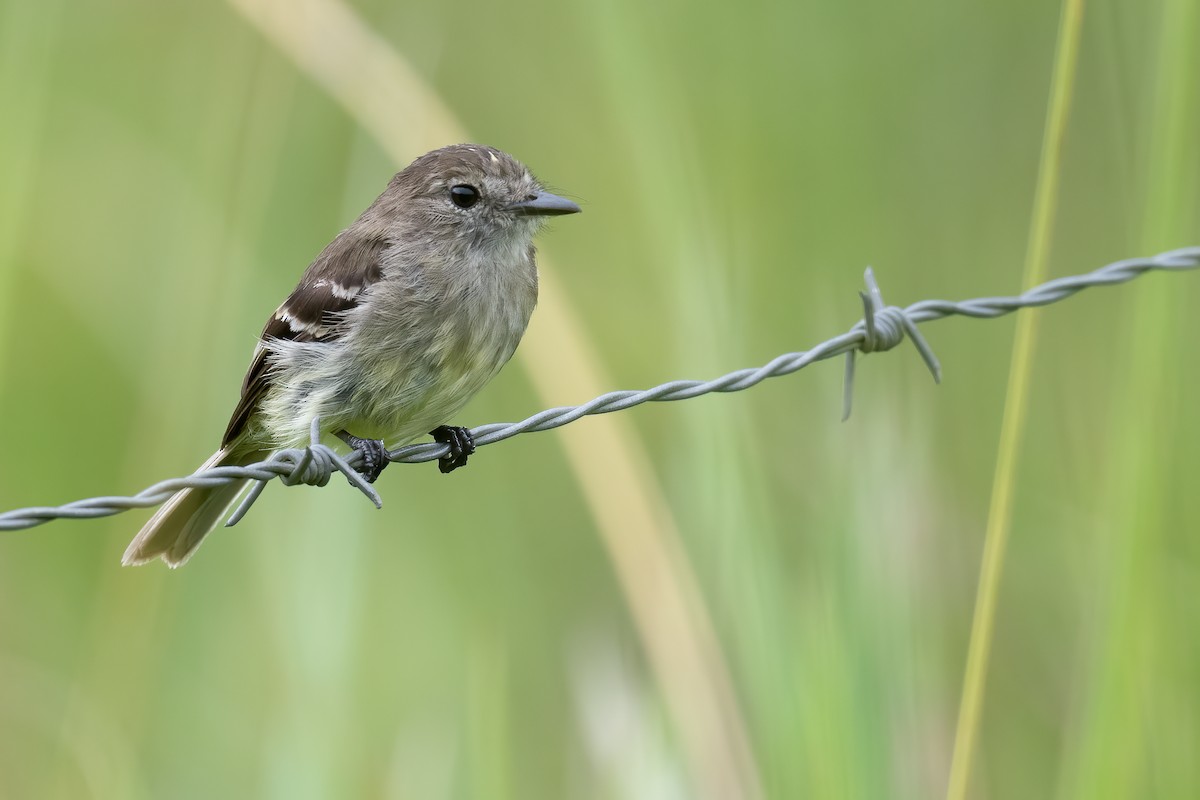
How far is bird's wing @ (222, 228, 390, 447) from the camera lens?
135 inches

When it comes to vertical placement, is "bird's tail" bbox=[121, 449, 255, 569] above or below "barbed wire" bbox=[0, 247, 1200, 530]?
below

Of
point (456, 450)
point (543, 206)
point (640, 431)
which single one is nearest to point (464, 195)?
point (543, 206)

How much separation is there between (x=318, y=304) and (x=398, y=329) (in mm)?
300

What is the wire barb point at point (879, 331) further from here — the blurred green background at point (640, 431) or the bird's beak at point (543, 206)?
the bird's beak at point (543, 206)

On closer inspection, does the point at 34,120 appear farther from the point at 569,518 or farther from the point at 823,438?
the point at 569,518

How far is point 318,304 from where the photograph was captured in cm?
348

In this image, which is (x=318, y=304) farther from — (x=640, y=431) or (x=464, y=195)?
(x=640, y=431)

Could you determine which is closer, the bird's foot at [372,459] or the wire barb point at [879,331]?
the wire barb point at [879,331]

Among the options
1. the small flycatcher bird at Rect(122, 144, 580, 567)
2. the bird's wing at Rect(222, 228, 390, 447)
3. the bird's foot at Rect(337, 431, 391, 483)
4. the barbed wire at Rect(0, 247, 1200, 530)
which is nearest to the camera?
the barbed wire at Rect(0, 247, 1200, 530)

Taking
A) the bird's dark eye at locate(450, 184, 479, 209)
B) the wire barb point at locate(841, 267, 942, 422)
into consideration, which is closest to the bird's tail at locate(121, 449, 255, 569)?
the bird's dark eye at locate(450, 184, 479, 209)

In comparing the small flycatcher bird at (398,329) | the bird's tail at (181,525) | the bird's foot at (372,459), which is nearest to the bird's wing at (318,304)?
the small flycatcher bird at (398,329)

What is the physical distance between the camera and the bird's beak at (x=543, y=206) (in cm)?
359

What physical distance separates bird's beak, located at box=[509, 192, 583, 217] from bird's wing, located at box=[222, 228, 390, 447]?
37cm

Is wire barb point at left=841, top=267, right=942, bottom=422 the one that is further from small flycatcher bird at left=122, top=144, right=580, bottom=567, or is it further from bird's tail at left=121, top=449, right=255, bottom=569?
bird's tail at left=121, top=449, right=255, bottom=569
